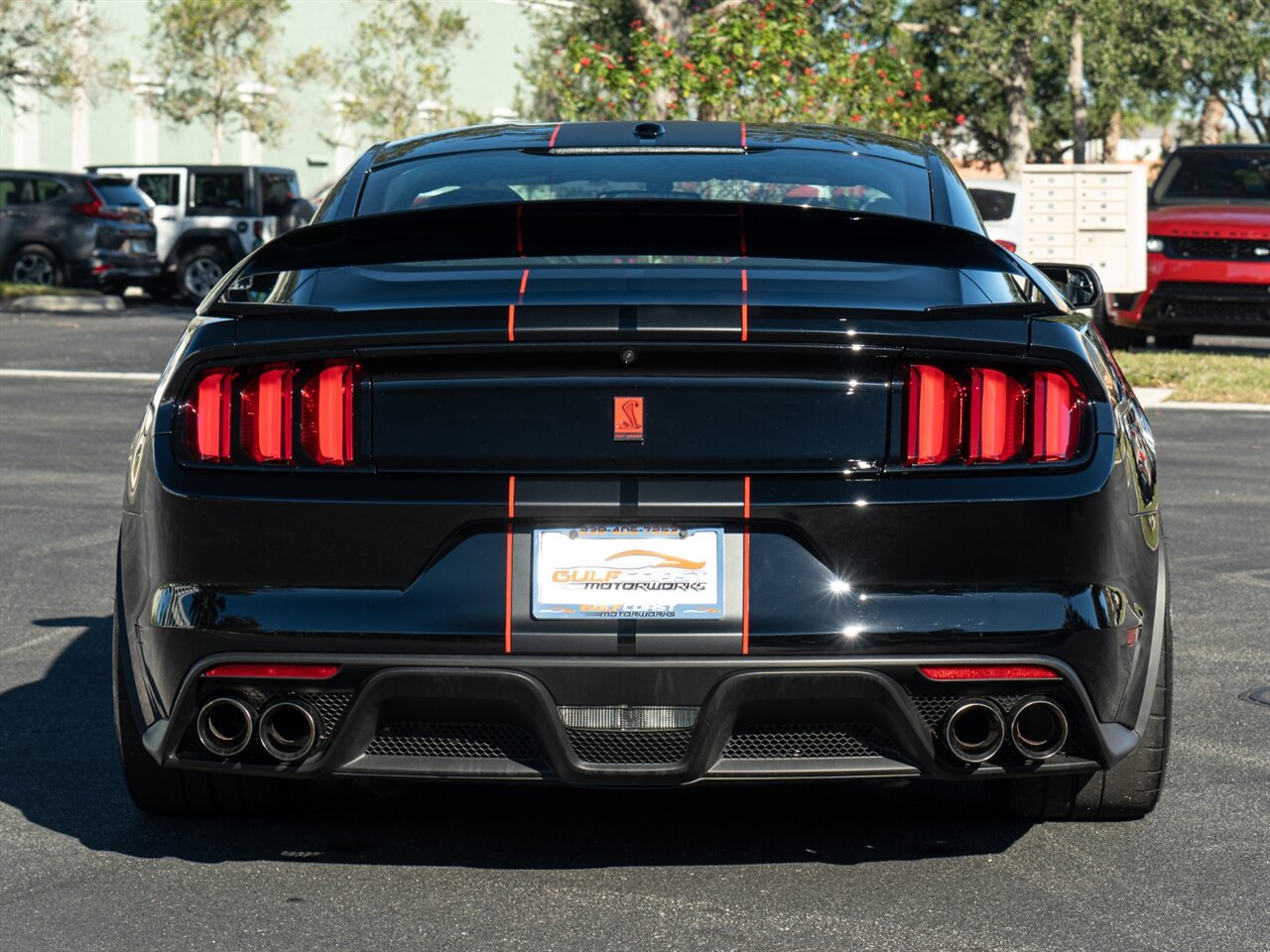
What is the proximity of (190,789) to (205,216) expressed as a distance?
2578 cm

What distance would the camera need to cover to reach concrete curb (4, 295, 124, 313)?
87.1 feet

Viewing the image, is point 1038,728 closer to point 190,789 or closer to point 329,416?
point 329,416

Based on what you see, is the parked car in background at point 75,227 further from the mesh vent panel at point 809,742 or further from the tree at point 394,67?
the mesh vent panel at point 809,742

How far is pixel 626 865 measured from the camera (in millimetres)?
4277

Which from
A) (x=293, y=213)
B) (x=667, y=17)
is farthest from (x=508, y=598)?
(x=293, y=213)

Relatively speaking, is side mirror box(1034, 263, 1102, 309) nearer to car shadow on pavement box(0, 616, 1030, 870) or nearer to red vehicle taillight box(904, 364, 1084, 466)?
car shadow on pavement box(0, 616, 1030, 870)

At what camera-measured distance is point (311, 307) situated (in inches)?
153

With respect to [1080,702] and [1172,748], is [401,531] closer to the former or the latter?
[1080,702]

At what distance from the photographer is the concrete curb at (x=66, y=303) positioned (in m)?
26.5

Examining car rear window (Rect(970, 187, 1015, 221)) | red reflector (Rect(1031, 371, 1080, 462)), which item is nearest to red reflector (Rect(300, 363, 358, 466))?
red reflector (Rect(1031, 371, 1080, 462))

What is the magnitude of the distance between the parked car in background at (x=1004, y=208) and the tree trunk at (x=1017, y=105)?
2031cm

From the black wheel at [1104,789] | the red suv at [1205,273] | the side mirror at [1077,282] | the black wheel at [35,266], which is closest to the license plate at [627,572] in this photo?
the black wheel at [1104,789]

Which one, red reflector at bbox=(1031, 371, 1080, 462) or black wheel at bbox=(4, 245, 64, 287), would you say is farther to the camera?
black wheel at bbox=(4, 245, 64, 287)

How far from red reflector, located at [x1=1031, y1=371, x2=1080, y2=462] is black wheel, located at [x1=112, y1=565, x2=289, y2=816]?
70.6 inches
